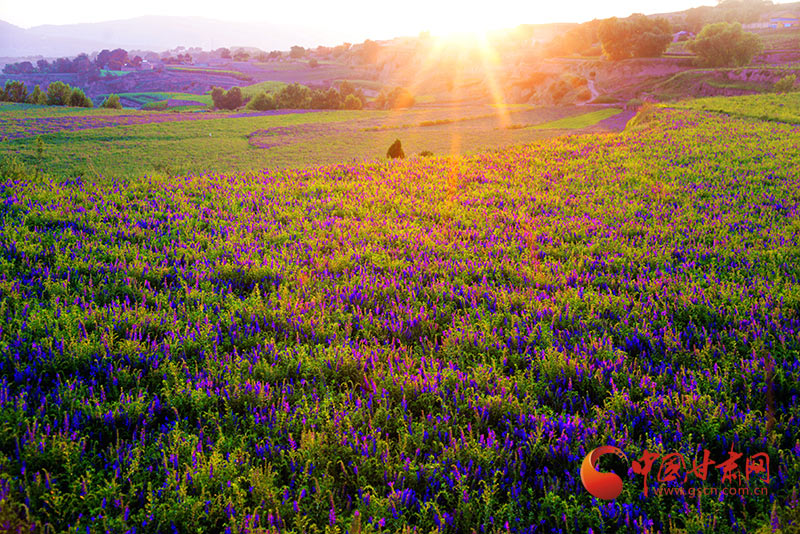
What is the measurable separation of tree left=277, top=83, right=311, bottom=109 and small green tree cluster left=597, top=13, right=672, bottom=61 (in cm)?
7763

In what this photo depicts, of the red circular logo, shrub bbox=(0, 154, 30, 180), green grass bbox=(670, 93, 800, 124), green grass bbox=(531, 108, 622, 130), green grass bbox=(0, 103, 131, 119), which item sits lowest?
the red circular logo

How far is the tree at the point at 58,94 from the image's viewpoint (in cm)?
7719

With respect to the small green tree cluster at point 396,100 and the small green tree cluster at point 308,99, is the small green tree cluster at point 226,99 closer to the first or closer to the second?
the small green tree cluster at point 308,99

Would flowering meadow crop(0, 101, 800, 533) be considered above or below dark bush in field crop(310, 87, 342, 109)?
below

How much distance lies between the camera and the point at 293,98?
9881cm

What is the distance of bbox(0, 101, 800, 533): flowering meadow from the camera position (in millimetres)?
2721

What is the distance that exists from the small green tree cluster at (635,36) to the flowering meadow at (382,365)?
119042 millimetres

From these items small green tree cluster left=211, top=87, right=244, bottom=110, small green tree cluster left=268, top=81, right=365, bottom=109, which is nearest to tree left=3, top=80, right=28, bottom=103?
small green tree cluster left=211, top=87, right=244, bottom=110

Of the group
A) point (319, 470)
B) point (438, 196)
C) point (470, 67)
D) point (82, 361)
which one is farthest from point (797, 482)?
point (470, 67)

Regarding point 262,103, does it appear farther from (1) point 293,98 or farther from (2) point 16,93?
(2) point 16,93

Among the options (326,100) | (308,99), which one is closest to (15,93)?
(308,99)

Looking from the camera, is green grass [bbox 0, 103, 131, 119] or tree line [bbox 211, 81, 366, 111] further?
tree line [bbox 211, 81, 366, 111]

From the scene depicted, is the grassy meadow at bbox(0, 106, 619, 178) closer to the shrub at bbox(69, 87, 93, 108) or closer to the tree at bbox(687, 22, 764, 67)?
the shrub at bbox(69, 87, 93, 108)

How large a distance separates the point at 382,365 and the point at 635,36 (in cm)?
12779
